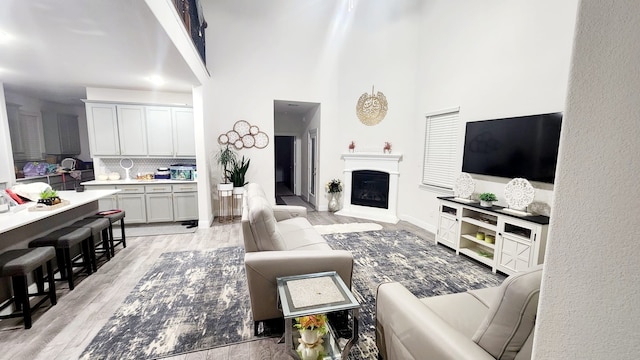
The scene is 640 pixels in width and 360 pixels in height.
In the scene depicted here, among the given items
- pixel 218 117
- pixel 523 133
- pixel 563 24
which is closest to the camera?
pixel 563 24

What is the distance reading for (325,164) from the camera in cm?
581

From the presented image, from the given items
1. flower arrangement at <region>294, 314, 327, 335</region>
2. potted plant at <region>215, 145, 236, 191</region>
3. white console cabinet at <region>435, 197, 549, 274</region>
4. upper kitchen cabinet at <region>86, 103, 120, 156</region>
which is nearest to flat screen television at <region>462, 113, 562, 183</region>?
white console cabinet at <region>435, 197, 549, 274</region>

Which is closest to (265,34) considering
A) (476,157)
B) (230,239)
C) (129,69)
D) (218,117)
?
(218,117)

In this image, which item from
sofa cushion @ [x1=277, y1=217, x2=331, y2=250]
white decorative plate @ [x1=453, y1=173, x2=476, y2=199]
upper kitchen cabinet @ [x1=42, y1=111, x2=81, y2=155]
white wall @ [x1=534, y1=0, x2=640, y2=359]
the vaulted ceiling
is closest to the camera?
white wall @ [x1=534, y1=0, x2=640, y2=359]

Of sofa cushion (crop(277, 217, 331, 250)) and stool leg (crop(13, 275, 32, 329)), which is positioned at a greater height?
sofa cushion (crop(277, 217, 331, 250))

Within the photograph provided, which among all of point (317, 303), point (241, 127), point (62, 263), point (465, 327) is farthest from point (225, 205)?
point (465, 327)

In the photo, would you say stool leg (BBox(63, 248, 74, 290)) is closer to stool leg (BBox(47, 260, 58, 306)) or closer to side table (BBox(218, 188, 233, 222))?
stool leg (BBox(47, 260, 58, 306))

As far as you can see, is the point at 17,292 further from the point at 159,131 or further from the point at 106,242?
the point at 159,131

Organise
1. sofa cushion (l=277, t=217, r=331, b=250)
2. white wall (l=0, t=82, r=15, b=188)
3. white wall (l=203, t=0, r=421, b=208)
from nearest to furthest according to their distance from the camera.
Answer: sofa cushion (l=277, t=217, r=331, b=250) → white wall (l=0, t=82, r=15, b=188) → white wall (l=203, t=0, r=421, b=208)

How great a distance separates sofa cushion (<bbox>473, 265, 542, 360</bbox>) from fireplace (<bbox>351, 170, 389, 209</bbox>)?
4.36 m

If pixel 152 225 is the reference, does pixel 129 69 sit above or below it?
above

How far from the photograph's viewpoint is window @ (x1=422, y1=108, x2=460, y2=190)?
420 cm

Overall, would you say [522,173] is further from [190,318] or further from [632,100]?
[190,318]

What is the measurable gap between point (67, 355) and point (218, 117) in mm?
4156
